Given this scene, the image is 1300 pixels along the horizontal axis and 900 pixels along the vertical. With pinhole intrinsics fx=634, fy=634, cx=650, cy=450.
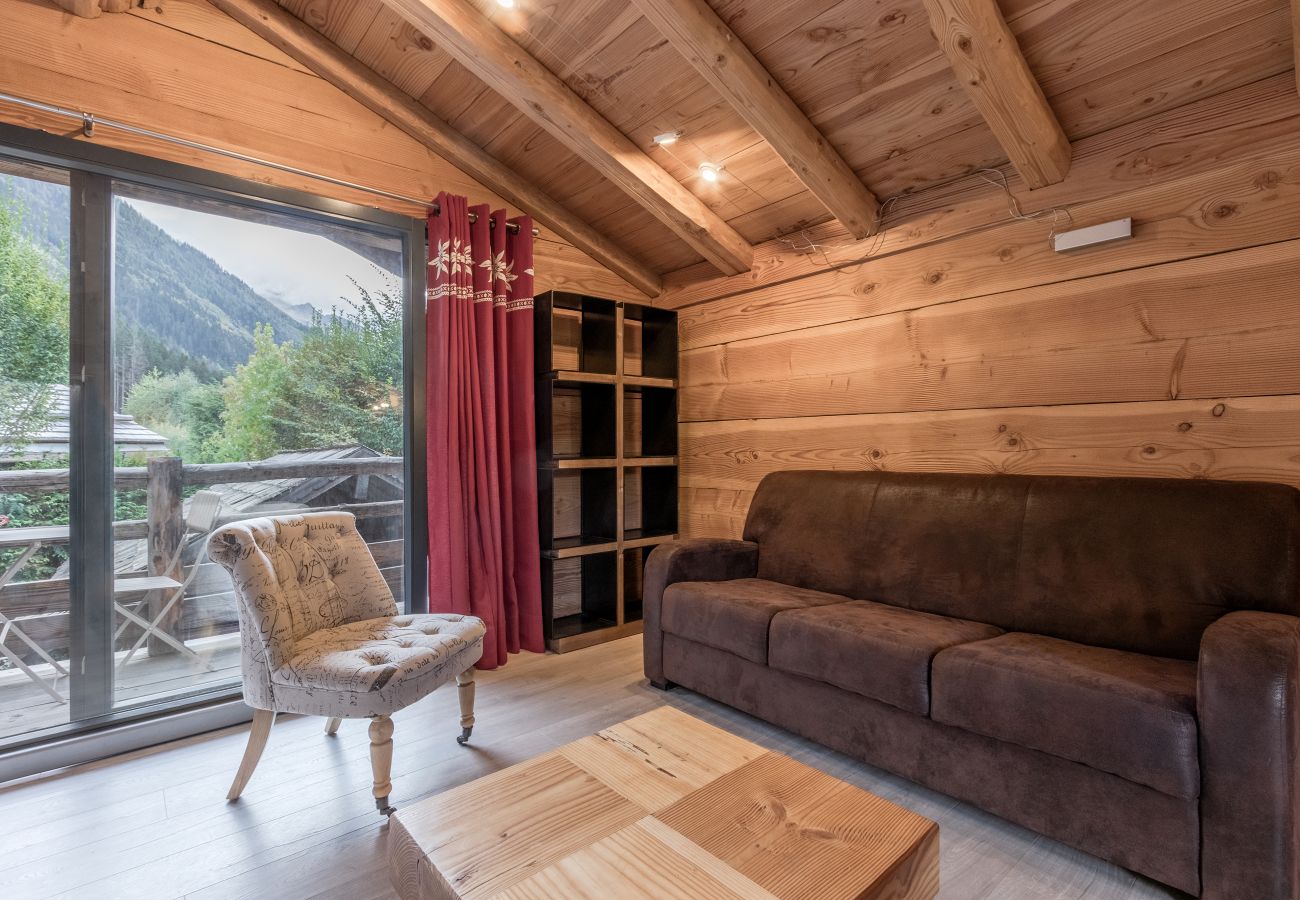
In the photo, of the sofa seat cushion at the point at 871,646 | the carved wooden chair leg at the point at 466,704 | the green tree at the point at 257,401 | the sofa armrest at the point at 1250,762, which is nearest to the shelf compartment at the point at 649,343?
the green tree at the point at 257,401

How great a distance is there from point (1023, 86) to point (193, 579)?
11.4 ft

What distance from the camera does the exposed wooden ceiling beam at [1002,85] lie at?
182 cm

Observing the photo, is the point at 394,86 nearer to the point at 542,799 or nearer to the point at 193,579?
the point at 193,579

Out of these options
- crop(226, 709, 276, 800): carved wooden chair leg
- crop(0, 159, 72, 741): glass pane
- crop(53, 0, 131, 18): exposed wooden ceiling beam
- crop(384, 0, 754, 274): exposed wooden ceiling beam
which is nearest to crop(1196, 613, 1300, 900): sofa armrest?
crop(226, 709, 276, 800): carved wooden chair leg

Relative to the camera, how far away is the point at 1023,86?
6.65ft

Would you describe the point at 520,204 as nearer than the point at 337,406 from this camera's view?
No

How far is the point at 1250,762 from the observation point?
1.34m

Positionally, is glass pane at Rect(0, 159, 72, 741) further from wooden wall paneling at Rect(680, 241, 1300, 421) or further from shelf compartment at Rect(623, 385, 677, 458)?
wooden wall paneling at Rect(680, 241, 1300, 421)

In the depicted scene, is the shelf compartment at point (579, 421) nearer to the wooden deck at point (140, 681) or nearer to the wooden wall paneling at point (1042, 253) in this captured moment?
the wooden wall paneling at point (1042, 253)

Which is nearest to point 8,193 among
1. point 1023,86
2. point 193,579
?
point 193,579

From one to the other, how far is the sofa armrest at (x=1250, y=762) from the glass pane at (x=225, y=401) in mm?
2952

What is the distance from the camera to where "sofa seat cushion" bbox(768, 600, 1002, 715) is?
187cm

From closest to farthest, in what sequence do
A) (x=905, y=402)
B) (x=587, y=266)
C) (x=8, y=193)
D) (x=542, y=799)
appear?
(x=542, y=799) < (x=8, y=193) < (x=905, y=402) < (x=587, y=266)

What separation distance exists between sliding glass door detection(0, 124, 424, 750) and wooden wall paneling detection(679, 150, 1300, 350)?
6.28 ft
